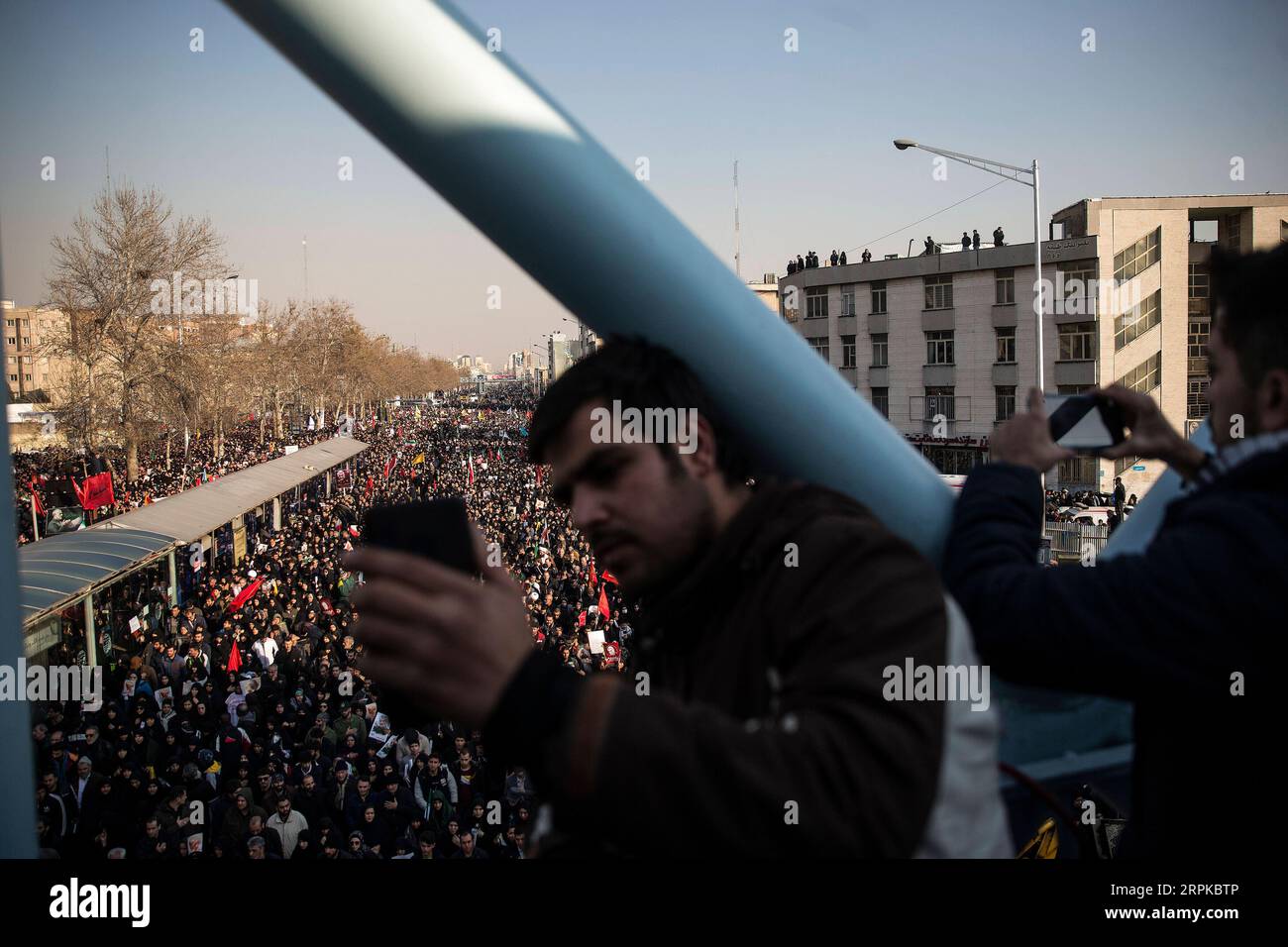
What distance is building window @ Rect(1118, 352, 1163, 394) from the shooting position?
29.6m

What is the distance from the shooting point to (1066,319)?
30.3 m

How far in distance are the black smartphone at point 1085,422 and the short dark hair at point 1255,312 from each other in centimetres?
30

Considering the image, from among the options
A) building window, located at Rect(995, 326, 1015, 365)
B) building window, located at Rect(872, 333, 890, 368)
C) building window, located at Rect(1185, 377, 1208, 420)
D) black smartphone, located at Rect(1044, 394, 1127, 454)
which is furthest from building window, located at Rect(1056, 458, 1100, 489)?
black smartphone, located at Rect(1044, 394, 1127, 454)

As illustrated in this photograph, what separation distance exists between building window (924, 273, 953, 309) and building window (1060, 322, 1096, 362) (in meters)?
4.73

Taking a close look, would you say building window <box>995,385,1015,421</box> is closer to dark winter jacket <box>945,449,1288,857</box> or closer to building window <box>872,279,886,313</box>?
building window <box>872,279,886,313</box>

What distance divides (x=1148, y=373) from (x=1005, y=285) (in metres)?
5.47

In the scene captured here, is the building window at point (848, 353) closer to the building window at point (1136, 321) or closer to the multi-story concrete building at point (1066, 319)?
the multi-story concrete building at point (1066, 319)

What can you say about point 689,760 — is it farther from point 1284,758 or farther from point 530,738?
point 1284,758

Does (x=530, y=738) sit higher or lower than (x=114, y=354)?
lower

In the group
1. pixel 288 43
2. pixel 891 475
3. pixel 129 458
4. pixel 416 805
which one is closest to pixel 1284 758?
pixel 891 475

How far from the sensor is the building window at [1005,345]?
1264 inches

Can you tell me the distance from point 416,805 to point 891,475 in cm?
770

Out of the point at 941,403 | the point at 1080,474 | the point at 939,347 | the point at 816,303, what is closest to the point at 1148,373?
the point at 1080,474

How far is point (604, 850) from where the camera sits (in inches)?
37.4
